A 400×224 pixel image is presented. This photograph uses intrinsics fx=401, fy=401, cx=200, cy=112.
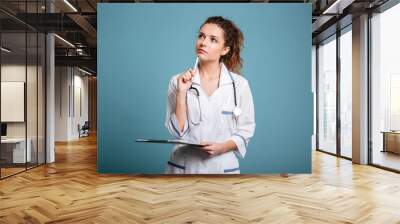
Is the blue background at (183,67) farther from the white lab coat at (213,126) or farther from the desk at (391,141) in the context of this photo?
the desk at (391,141)

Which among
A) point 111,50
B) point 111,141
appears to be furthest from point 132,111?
point 111,50

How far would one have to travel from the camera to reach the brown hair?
264 inches

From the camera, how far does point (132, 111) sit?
6.78 metres

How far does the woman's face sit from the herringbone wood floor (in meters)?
2.05

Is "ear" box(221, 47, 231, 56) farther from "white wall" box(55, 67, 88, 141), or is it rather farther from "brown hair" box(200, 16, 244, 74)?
"white wall" box(55, 67, 88, 141)

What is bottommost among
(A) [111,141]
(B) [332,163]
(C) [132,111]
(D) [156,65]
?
(B) [332,163]

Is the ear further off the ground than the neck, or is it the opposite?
the ear

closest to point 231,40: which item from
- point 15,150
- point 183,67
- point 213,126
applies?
point 183,67

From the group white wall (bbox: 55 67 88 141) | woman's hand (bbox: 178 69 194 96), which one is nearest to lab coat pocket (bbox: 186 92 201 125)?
woman's hand (bbox: 178 69 194 96)

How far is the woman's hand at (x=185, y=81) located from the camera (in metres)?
6.63

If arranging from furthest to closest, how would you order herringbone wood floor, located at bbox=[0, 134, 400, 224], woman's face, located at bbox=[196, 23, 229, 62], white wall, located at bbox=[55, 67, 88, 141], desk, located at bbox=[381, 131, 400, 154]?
white wall, located at bbox=[55, 67, 88, 141]
desk, located at bbox=[381, 131, 400, 154]
woman's face, located at bbox=[196, 23, 229, 62]
herringbone wood floor, located at bbox=[0, 134, 400, 224]

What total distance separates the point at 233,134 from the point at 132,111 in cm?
174

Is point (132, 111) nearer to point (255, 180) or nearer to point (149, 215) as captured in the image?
point (255, 180)

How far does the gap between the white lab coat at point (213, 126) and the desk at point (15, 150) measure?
2711mm
